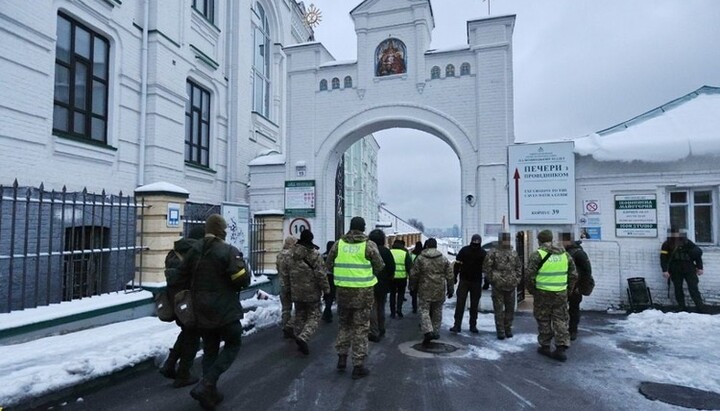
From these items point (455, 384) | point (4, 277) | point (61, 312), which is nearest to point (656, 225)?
point (455, 384)

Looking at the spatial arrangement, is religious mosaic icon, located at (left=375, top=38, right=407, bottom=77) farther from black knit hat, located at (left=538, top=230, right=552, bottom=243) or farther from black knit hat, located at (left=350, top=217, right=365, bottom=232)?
black knit hat, located at (left=350, top=217, right=365, bottom=232)

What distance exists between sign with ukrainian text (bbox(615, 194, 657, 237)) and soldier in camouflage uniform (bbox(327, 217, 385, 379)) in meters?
7.33

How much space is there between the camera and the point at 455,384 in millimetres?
5090

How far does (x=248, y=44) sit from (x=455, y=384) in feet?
46.6

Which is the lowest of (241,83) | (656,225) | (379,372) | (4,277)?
(379,372)

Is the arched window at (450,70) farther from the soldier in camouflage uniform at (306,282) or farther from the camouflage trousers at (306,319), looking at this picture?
the camouflage trousers at (306,319)

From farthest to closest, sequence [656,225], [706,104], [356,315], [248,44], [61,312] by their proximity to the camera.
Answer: [248,44] < [706,104] < [656,225] < [61,312] < [356,315]

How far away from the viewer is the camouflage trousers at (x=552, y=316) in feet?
20.5

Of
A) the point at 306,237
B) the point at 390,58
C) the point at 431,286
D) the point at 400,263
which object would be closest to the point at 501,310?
the point at 431,286

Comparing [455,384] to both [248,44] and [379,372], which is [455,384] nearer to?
[379,372]

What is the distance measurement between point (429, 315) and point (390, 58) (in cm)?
852

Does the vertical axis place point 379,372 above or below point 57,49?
below

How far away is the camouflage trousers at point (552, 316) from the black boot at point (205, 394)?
480 cm

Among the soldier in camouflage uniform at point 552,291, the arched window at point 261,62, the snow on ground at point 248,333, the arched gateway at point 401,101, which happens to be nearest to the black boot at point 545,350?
the soldier in camouflage uniform at point 552,291
